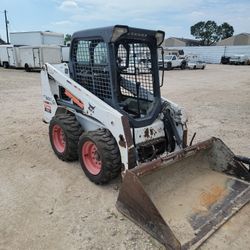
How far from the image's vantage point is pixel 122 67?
4.21 metres

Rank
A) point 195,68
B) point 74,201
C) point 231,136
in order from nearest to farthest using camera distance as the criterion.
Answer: point 74,201, point 231,136, point 195,68

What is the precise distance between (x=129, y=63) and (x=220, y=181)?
76.7 inches

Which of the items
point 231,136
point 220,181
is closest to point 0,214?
point 220,181

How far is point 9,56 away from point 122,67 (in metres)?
21.1

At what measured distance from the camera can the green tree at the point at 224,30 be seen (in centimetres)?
7838

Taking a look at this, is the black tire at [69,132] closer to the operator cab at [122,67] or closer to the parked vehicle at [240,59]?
the operator cab at [122,67]

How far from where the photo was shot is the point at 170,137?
13.8ft

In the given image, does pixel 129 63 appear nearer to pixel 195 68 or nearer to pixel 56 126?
pixel 56 126

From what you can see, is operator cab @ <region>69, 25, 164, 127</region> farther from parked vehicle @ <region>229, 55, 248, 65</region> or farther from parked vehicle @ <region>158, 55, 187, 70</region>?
parked vehicle @ <region>229, 55, 248, 65</region>

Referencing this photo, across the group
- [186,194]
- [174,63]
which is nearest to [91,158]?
[186,194]

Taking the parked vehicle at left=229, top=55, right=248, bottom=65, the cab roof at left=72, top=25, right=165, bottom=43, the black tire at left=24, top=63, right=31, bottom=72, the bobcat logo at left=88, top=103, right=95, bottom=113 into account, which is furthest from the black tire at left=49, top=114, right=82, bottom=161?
the parked vehicle at left=229, top=55, right=248, bottom=65

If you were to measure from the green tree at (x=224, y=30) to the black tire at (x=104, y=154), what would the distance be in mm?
81368

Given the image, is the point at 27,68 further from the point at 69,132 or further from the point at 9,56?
the point at 69,132

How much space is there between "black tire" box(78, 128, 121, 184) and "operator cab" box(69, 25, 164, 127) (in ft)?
1.26
